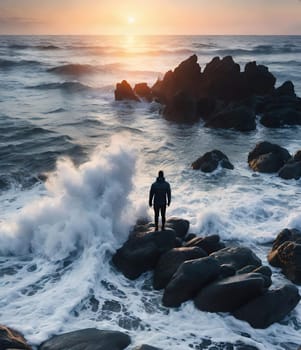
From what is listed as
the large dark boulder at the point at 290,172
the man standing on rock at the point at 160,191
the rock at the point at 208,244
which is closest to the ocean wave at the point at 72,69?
the large dark boulder at the point at 290,172

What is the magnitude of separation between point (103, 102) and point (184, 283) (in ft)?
100

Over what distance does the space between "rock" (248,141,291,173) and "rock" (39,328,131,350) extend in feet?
39.2

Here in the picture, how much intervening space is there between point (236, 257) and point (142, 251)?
2.33 metres

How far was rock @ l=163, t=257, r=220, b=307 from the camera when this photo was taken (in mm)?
8562

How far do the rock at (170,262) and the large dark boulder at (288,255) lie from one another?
1.90 m

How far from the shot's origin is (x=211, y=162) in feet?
58.6

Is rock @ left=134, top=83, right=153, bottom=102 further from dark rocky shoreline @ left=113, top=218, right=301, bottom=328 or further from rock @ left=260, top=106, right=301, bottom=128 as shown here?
dark rocky shoreline @ left=113, top=218, right=301, bottom=328

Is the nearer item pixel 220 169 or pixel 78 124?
pixel 220 169

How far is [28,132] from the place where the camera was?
82.6ft

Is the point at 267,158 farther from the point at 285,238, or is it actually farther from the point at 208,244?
the point at 208,244

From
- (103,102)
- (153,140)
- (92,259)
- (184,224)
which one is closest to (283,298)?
(184,224)

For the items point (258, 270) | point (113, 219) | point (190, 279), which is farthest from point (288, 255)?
point (113, 219)

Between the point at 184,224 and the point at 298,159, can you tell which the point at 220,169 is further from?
the point at 184,224

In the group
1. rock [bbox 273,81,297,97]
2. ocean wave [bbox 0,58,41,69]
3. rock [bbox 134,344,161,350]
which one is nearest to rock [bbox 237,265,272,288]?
rock [bbox 134,344,161,350]
